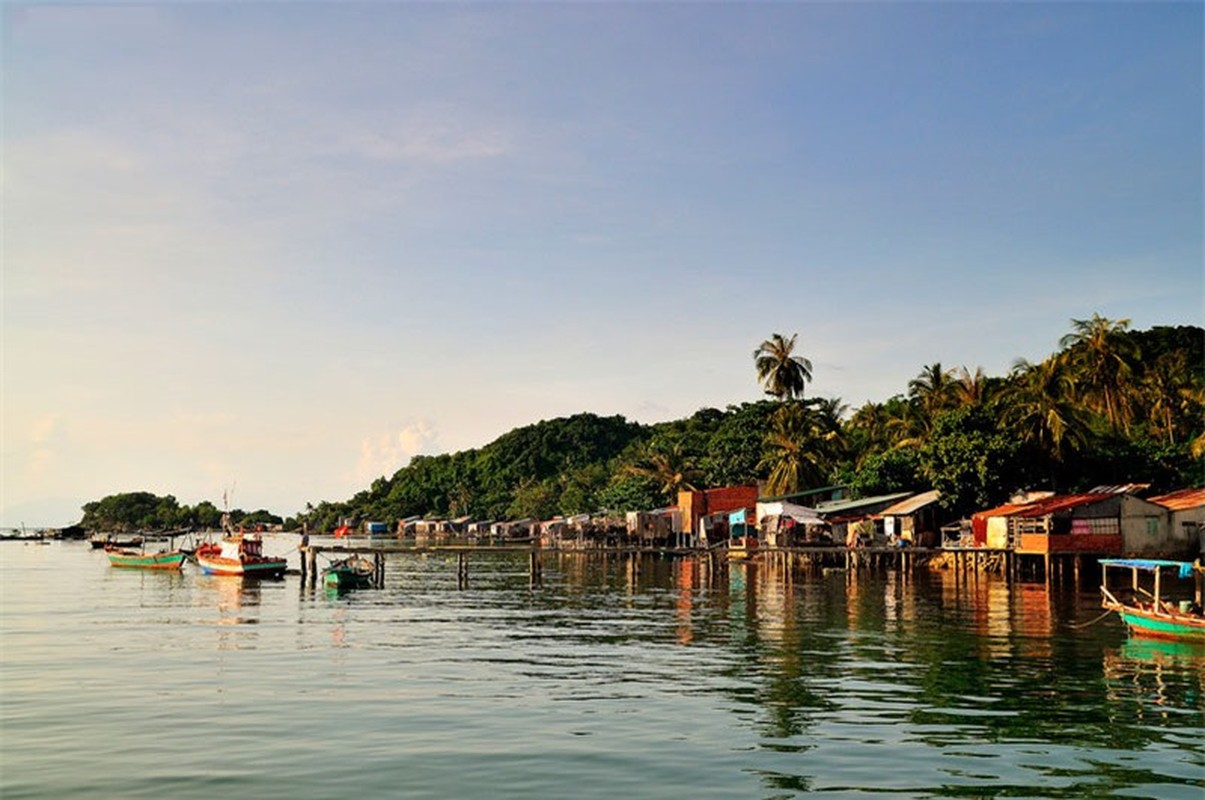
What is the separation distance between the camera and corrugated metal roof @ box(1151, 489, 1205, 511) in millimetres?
61312

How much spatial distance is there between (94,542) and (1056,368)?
126m

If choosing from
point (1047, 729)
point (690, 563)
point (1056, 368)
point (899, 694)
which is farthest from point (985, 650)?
point (690, 563)

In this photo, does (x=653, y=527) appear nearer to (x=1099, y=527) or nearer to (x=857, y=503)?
(x=857, y=503)

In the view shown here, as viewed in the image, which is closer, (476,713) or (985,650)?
(476,713)

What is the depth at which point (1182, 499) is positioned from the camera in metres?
63.1

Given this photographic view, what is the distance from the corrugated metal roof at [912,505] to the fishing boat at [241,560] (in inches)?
1646

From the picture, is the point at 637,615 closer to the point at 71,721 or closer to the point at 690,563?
the point at 71,721

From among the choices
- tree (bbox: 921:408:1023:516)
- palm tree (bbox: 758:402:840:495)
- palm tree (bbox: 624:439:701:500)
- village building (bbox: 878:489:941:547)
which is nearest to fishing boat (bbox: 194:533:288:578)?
village building (bbox: 878:489:941:547)

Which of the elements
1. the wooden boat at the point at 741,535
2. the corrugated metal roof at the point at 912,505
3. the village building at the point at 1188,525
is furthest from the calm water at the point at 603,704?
the wooden boat at the point at 741,535

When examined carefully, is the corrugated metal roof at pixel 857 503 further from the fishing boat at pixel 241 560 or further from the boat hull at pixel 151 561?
the boat hull at pixel 151 561

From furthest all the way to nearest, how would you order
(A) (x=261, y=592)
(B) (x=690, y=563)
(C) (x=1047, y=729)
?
(B) (x=690, y=563), (A) (x=261, y=592), (C) (x=1047, y=729)

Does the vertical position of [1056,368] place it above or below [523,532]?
above

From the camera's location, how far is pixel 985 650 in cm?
3419

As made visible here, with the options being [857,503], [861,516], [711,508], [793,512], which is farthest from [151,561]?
[861,516]
